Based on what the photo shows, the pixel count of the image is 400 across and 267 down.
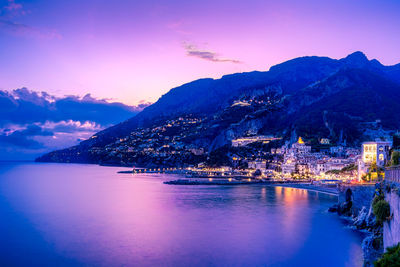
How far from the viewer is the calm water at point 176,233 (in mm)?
20562

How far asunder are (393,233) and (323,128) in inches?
3799

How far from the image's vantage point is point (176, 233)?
27.3 meters

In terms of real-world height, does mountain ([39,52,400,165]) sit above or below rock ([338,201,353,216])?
above

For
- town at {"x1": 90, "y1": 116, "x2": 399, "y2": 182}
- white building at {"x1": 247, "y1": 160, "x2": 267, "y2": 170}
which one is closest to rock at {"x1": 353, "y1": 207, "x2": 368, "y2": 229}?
town at {"x1": 90, "y1": 116, "x2": 399, "y2": 182}

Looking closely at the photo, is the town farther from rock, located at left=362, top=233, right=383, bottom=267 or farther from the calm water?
rock, located at left=362, top=233, right=383, bottom=267

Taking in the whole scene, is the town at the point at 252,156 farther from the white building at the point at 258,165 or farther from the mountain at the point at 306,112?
the mountain at the point at 306,112

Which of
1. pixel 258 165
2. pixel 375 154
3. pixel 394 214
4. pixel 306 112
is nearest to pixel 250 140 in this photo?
pixel 258 165

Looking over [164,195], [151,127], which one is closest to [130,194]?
[164,195]

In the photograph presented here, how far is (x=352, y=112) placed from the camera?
10906 cm

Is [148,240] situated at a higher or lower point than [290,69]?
lower

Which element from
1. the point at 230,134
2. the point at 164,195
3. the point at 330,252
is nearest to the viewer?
the point at 330,252

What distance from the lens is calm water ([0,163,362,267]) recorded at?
2056 centimetres

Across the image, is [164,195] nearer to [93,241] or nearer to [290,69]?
[93,241]

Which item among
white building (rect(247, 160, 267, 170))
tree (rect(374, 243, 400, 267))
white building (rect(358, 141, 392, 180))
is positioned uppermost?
→ white building (rect(358, 141, 392, 180))
